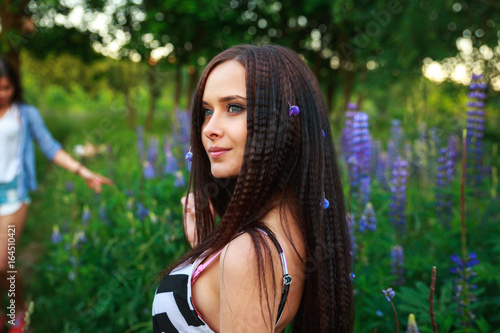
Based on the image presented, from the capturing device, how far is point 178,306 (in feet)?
4.18

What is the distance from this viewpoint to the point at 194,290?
4.11 ft

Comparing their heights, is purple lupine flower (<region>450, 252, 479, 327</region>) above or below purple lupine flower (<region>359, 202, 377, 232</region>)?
below

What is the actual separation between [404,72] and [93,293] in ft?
14.1

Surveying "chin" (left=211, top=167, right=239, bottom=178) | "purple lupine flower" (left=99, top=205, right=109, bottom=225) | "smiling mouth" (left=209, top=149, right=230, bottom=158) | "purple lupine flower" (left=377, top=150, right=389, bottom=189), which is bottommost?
"purple lupine flower" (left=99, top=205, right=109, bottom=225)

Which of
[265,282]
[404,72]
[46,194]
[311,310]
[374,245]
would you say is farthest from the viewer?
[46,194]

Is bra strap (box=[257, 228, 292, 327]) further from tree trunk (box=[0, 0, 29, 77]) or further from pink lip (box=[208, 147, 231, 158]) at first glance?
tree trunk (box=[0, 0, 29, 77])

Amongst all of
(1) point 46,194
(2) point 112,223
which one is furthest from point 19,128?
(1) point 46,194

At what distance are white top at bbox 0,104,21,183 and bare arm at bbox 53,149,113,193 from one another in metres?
0.28

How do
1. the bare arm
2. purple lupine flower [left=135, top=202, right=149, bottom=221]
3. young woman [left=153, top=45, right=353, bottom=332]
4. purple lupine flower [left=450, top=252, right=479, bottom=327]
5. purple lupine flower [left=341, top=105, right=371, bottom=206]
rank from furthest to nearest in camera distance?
purple lupine flower [left=135, top=202, right=149, bottom=221] → the bare arm → purple lupine flower [left=341, top=105, right=371, bottom=206] → purple lupine flower [left=450, top=252, right=479, bottom=327] → young woman [left=153, top=45, right=353, bottom=332]

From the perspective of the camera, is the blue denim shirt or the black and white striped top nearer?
the black and white striped top

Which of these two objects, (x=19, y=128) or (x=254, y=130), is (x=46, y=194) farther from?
(x=254, y=130)

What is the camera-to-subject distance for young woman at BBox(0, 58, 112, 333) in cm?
300

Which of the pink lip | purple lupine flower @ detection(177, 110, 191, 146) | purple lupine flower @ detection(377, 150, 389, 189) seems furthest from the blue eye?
purple lupine flower @ detection(177, 110, 191, 146)

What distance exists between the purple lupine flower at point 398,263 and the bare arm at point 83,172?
1.75 metres
